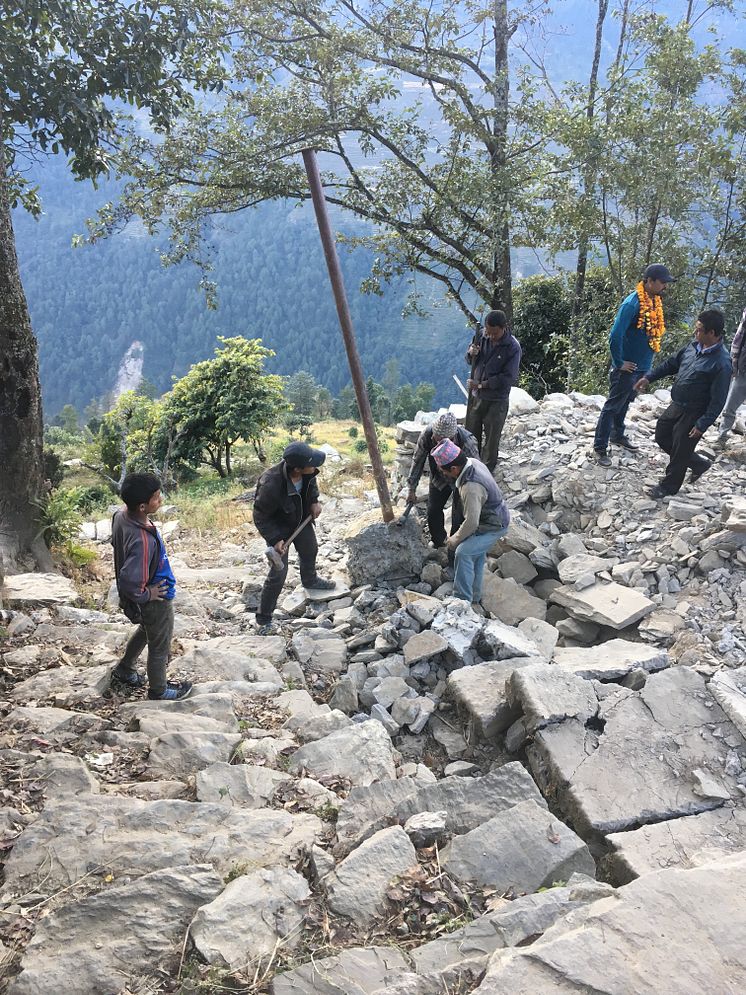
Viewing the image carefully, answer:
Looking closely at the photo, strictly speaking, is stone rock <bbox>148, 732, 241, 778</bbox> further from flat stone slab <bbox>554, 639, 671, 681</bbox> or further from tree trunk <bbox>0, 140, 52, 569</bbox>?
tree trunk <bbox>0, 140, 52, 569</bbox>

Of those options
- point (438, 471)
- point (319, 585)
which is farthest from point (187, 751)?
point (438, 471)

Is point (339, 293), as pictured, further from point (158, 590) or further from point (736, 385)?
point (736, 385)

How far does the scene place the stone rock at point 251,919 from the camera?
2.36 m

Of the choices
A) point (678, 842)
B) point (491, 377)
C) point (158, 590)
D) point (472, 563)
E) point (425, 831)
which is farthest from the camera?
point (491, 377)

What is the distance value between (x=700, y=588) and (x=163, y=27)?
745 cm

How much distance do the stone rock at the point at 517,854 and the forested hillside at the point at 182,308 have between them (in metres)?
92.6

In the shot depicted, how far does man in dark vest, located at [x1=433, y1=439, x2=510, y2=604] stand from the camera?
5.44m

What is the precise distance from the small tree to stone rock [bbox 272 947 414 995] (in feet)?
61.1

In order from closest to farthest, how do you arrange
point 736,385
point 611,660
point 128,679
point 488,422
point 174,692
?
1. point 174,692
2. point 128,679
3. point 611,660
4. point 488,422
5. point 736,385

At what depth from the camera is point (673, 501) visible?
22.7 feet

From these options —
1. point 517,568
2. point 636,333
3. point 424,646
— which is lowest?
point 424,646

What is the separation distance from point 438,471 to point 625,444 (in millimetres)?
2682

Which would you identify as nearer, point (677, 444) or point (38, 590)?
point (38, 590)

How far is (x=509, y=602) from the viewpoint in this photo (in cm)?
648
